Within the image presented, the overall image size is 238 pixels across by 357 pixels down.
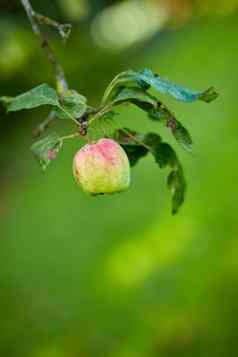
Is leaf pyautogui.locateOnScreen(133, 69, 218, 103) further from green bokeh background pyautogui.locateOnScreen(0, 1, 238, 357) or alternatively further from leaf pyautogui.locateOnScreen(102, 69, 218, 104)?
green bokeh background pyautogui.locateOnScreen(0, 1, 238, 357)

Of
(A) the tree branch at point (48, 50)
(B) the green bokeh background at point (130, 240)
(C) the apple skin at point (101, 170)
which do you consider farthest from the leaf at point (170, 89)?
(B) the green bokeh background at point (130, 240)

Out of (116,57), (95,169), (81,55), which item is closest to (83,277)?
(81,55)

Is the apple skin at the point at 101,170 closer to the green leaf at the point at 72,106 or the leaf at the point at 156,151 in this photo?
the green leaf at the point at 72,106

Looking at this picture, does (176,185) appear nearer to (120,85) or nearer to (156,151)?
(156,151)

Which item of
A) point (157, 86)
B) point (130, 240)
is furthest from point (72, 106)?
point (130, 240)

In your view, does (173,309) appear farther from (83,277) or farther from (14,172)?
(14,172)
